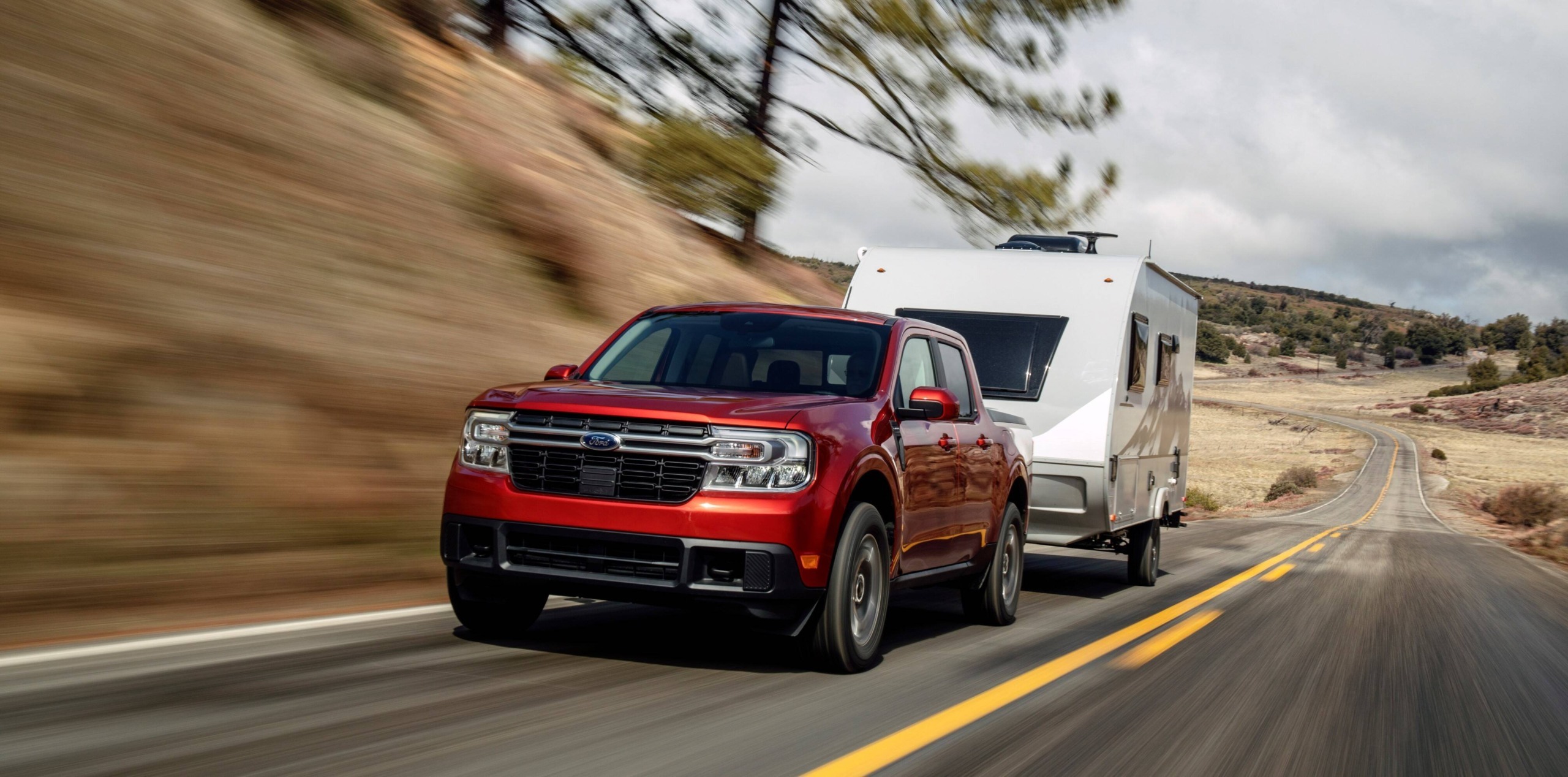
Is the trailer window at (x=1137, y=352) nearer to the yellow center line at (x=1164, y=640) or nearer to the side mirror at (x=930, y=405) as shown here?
the yellow center line at (x=1164, y=640)

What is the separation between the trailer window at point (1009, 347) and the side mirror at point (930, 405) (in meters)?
4.16

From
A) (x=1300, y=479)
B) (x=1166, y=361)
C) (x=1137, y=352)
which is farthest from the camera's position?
(x=1300, y=479)

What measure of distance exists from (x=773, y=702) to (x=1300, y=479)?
234 feet

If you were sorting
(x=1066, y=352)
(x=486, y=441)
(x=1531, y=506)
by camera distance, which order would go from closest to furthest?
(x=486, y=441)
(x=1066, y=352)
(x=1531, y=506)

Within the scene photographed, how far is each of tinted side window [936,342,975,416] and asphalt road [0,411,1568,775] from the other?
1460 millimetres

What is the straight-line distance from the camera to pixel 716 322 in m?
8.09

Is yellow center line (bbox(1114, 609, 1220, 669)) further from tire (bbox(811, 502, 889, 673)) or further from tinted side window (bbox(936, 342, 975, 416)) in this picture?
tinted side window (bbox(936, 342, 975, 416))

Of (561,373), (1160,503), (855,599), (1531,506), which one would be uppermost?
(561,373)

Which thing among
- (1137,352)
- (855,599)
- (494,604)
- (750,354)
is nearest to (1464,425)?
(1137,352)

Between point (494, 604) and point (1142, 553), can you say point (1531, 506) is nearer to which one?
point (1142, 553)

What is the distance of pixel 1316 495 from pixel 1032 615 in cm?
6121

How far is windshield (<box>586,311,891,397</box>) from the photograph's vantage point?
759 centimetres

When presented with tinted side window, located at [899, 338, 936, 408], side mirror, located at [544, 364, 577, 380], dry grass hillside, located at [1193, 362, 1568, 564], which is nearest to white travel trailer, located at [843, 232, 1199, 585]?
tinted side window, located at [899, 338, 936, 408]

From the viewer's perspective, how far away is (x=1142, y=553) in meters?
13.7
